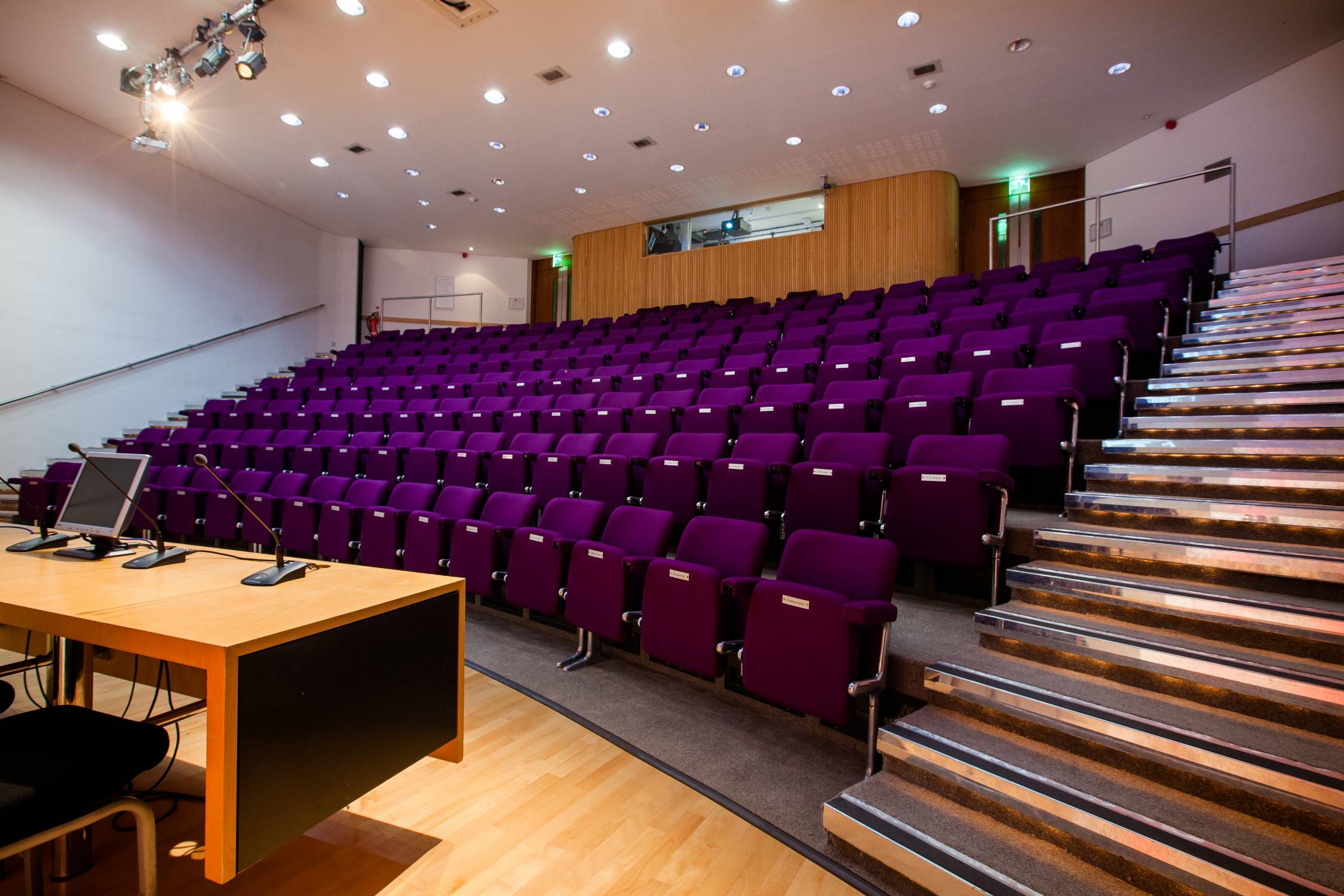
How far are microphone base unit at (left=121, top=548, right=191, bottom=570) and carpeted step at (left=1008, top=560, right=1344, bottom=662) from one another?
5.25 ft

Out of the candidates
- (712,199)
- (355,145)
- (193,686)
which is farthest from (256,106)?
(193,686)

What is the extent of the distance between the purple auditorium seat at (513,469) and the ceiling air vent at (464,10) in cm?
194

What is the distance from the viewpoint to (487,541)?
1.82 m

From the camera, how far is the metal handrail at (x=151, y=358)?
3.62 m

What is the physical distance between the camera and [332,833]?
3.08 feet

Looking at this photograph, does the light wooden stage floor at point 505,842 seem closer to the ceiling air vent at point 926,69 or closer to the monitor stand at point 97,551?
the monitor stand at point 97,551

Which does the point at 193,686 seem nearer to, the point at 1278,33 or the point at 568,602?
the point at 568,602

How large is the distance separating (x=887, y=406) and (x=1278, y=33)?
289cm

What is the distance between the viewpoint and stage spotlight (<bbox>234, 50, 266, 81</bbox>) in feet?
9.03

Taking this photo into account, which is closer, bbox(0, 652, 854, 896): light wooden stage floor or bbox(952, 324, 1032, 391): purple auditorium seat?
bbox(0, 652, 854, 896): light wooden stage floor

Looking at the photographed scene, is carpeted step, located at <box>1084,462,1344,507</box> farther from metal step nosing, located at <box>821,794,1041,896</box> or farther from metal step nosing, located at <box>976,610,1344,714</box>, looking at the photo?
metal step nosing, located at <box>821,794,1041,896</box>

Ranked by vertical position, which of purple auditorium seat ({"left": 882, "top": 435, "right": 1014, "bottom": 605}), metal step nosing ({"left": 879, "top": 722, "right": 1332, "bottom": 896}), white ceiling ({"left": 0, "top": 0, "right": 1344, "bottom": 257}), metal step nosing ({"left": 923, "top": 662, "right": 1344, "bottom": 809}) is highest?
white ceiling ({"left": 0, "top": 0, "right": 1344, "bottom": 257})

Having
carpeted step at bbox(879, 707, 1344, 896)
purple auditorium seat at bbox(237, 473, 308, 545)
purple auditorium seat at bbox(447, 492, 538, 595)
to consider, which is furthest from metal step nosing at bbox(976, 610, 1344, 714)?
purple auditorium seat at bbox(237, 473, 308, 545)

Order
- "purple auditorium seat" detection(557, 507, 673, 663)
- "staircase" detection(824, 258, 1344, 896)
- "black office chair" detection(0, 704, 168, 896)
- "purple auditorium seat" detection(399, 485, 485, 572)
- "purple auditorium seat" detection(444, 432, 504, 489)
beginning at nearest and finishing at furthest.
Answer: "black office chair" detection(0, 704, 168, 896) → "staircase" detection(824, 258, 1344, 896) → "purple auditorium seat" detection(557, 507, 673, 663) → "purple auditorium seat" detection(399, 485, 485, 572) → "purple auditorium seat" detection(444, 432, 504, 489)
